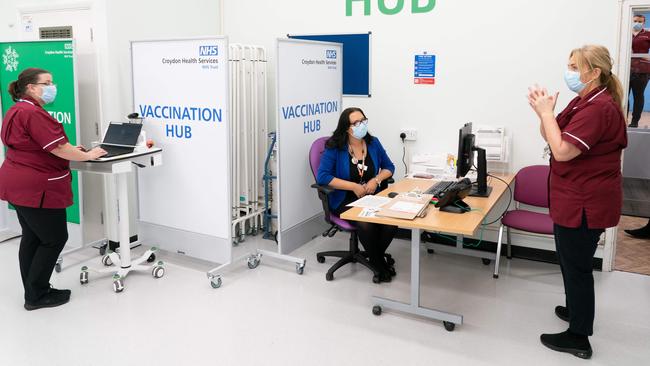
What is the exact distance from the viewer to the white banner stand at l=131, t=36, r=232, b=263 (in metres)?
3.83

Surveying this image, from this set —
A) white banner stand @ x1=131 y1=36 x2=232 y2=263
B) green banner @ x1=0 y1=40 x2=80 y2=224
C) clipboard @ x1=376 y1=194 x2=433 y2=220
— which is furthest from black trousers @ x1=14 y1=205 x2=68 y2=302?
clipboard @ x1=376 y1=194 x2=433 y2=220

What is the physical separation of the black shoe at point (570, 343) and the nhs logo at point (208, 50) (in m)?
2.83

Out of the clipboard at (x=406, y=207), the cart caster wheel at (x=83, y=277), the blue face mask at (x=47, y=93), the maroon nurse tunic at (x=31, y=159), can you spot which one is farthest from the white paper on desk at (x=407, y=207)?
the cart caster wheel at (x=83, y=277)

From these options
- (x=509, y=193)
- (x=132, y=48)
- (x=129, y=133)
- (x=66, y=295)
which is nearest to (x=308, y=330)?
(x=66, y=295)

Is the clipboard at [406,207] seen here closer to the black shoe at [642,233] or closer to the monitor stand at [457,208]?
the monitor stand at [457,208]

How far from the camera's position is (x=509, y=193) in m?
4.55

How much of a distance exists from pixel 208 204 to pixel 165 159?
1.72 ft

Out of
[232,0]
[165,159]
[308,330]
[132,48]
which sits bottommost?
[308,330]

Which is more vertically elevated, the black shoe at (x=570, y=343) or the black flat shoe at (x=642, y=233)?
the black flat shoe at (x=642, y=233)

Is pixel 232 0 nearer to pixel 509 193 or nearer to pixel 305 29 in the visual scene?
pixel 305 29

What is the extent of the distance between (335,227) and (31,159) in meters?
2.19

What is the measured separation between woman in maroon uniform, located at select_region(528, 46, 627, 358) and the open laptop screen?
2.75m

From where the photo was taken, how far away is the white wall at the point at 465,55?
410cm

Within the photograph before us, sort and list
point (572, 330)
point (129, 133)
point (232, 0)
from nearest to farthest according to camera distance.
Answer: point (572, 330), point (129, 133), point (232, 0)
